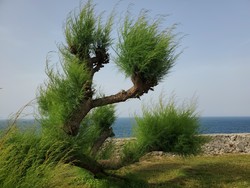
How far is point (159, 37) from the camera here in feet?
21.3

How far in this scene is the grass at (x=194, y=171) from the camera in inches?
342

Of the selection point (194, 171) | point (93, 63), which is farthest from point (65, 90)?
point (194, 171)

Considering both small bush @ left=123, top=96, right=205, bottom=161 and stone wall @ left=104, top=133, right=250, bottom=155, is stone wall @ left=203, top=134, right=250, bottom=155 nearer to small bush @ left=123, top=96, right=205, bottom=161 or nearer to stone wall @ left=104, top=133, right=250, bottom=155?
stone wall @ left=104, top=133, right=250, bottom=155

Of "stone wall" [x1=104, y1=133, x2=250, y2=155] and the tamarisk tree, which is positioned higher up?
the tamarisk tree

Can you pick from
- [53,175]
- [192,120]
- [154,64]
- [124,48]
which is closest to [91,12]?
[124,48]

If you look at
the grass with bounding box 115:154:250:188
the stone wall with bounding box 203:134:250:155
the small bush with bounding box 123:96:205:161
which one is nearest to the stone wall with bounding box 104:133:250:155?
the stone wall with bounding box 203:134:250:155

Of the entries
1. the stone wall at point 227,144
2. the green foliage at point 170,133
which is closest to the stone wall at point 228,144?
the stone wall at point 227,144

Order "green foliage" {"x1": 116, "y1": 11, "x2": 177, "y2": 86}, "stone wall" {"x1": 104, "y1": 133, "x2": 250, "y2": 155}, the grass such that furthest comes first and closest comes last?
"stone wall" {"x1": 104, "y1": 133, "x2": 250, "y2": 155} < the grass < "green foliage" {"x1": 116, "y1": 11, "x2": 177, "y2": 86}

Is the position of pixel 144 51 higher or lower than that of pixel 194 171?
higher

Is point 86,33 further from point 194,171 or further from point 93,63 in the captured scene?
point 194,171

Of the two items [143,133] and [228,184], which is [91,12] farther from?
[228,184]

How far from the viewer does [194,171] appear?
1030cm

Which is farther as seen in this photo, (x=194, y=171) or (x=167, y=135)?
(x=194, y=171)

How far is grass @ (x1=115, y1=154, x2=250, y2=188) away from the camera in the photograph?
8680mm
